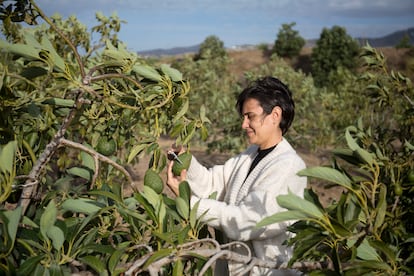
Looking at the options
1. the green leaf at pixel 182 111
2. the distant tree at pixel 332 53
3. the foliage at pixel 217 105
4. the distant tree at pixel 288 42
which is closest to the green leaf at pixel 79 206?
the green leaf at pixel 182 111

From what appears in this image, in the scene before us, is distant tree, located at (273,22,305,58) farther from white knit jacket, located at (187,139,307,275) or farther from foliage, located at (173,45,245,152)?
white knit jacket, located at (187,139,307,275)

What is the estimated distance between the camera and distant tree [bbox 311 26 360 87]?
25625mm

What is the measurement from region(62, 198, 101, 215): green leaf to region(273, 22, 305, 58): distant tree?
102 ft

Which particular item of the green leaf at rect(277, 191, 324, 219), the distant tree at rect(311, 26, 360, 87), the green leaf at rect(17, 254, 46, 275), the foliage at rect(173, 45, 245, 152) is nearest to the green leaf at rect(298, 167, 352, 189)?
the green leaf at rect(277, 191, 324, 219)

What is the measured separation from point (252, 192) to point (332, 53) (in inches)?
1049

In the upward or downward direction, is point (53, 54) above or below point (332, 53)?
below

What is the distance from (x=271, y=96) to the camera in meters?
1.86

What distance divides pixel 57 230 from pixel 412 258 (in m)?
0.76

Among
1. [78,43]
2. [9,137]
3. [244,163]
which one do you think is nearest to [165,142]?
[78,43]

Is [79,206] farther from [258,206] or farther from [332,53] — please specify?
[332,53]

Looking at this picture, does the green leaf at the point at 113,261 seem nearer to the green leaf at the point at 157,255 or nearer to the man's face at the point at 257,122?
the green leaf at the point at 157,255

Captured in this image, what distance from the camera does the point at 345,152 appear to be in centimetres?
93

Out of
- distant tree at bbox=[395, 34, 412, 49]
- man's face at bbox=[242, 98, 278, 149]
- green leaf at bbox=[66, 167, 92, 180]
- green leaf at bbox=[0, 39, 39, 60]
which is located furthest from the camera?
distant tree at bbox=[395, 34, 412, 49]

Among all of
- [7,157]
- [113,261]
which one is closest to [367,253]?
[113,261]
